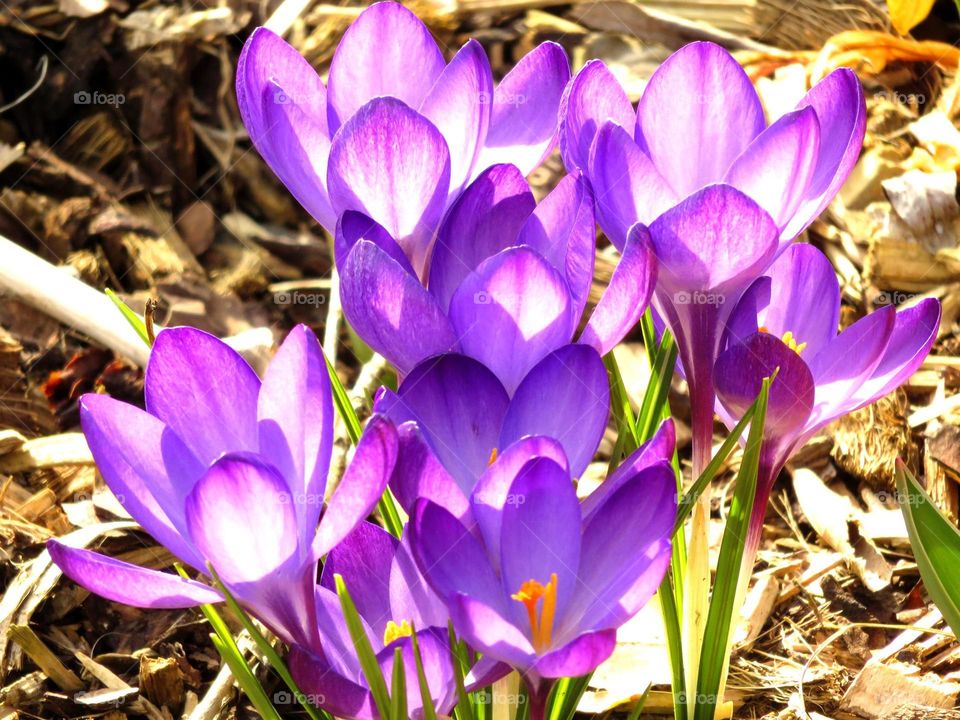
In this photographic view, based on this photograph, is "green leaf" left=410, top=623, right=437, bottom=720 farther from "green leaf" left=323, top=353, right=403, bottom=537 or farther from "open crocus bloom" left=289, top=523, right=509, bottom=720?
"green leaf" left=323, top=353, right=403, bottom=537

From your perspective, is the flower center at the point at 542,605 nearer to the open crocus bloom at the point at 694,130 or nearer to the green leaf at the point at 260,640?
the green leaf at the point at 260,640

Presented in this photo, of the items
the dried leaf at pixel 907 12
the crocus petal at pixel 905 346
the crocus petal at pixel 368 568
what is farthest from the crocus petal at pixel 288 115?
the dried leaf at pixel 907 12

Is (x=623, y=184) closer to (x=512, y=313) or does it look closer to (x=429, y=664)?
(x=512, y=313)

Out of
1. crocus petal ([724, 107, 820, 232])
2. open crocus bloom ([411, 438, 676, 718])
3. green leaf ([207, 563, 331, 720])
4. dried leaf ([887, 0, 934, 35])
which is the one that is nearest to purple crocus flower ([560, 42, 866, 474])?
crocus petal ([724, 107, 820, 232])

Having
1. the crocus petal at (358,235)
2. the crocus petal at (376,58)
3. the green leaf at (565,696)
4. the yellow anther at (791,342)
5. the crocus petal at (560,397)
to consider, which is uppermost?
the crocus petal at (376,58)

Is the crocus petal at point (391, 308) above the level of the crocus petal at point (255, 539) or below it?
above

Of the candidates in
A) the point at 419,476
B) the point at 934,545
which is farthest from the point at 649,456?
the point at 934,545

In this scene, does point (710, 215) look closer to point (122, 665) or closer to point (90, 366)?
point (122, 665)
